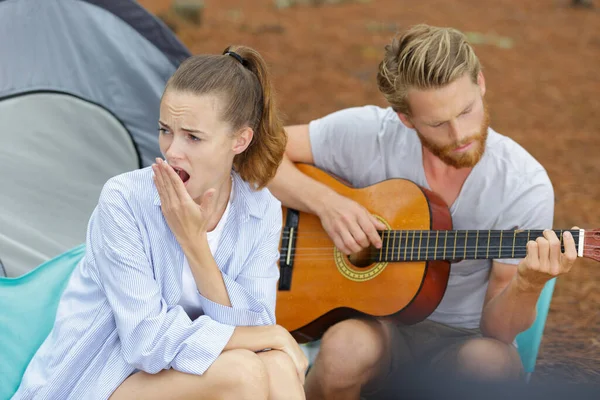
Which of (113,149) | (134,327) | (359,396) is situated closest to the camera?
(134,327)

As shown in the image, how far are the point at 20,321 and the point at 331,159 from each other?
127 centimetres

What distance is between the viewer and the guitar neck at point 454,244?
8.27 ft

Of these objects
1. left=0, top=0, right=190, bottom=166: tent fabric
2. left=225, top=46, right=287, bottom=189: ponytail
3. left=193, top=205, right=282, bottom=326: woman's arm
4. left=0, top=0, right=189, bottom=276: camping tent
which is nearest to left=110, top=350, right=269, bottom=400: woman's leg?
left=193, top=205, right=282, bottom=326: woman's arm

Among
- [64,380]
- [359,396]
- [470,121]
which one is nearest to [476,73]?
[470,121]

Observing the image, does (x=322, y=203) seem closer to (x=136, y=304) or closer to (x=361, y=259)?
(x=361, y=259)

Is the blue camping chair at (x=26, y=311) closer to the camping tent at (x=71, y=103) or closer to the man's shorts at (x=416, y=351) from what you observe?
the camping tent at (x=71, y=103)

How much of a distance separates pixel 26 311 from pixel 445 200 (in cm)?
148

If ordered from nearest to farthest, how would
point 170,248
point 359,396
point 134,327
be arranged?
1. point 134,327
2. point 170,248
3. point 359,396

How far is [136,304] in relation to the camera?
83.4 inches

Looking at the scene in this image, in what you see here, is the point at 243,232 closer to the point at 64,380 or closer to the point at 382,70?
the point at 64,380

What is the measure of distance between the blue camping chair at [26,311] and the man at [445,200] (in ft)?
2.79

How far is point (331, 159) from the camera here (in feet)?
10.2

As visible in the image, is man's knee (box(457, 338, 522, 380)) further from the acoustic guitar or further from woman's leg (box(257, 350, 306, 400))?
woman's leg (box(257, 350, 306, 400))

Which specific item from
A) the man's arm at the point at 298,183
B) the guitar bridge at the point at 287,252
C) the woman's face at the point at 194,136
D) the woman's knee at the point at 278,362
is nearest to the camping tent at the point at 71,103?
the man's arm at the point at 298,183
